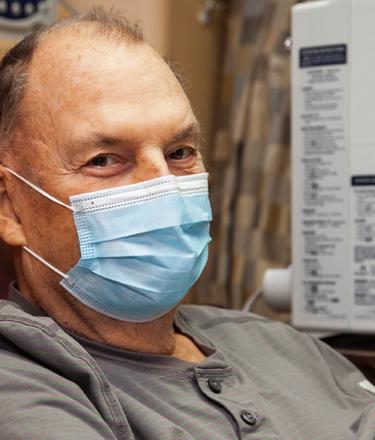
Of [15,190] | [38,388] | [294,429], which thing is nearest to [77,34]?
[15,190]

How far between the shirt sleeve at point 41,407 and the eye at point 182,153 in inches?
16.9

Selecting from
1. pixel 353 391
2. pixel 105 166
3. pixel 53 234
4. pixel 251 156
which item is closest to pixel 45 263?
pixel 53 234

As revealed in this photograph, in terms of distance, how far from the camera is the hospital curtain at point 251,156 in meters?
2.62

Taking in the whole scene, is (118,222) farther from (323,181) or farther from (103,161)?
(323,181)

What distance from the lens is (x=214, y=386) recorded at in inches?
46.6

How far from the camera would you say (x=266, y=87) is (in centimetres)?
268

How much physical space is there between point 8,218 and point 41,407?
0.41 metres

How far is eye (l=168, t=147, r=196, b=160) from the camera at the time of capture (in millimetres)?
1274

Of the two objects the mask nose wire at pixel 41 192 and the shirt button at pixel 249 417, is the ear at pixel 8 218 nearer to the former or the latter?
the mask nose wire at pixel 41 192

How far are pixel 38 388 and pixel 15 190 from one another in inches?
15.4

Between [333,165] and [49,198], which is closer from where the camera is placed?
[49,198]

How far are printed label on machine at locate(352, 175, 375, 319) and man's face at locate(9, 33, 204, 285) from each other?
21.3 inches

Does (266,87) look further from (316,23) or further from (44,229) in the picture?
(44,229)

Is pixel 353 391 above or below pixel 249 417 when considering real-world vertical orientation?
below
